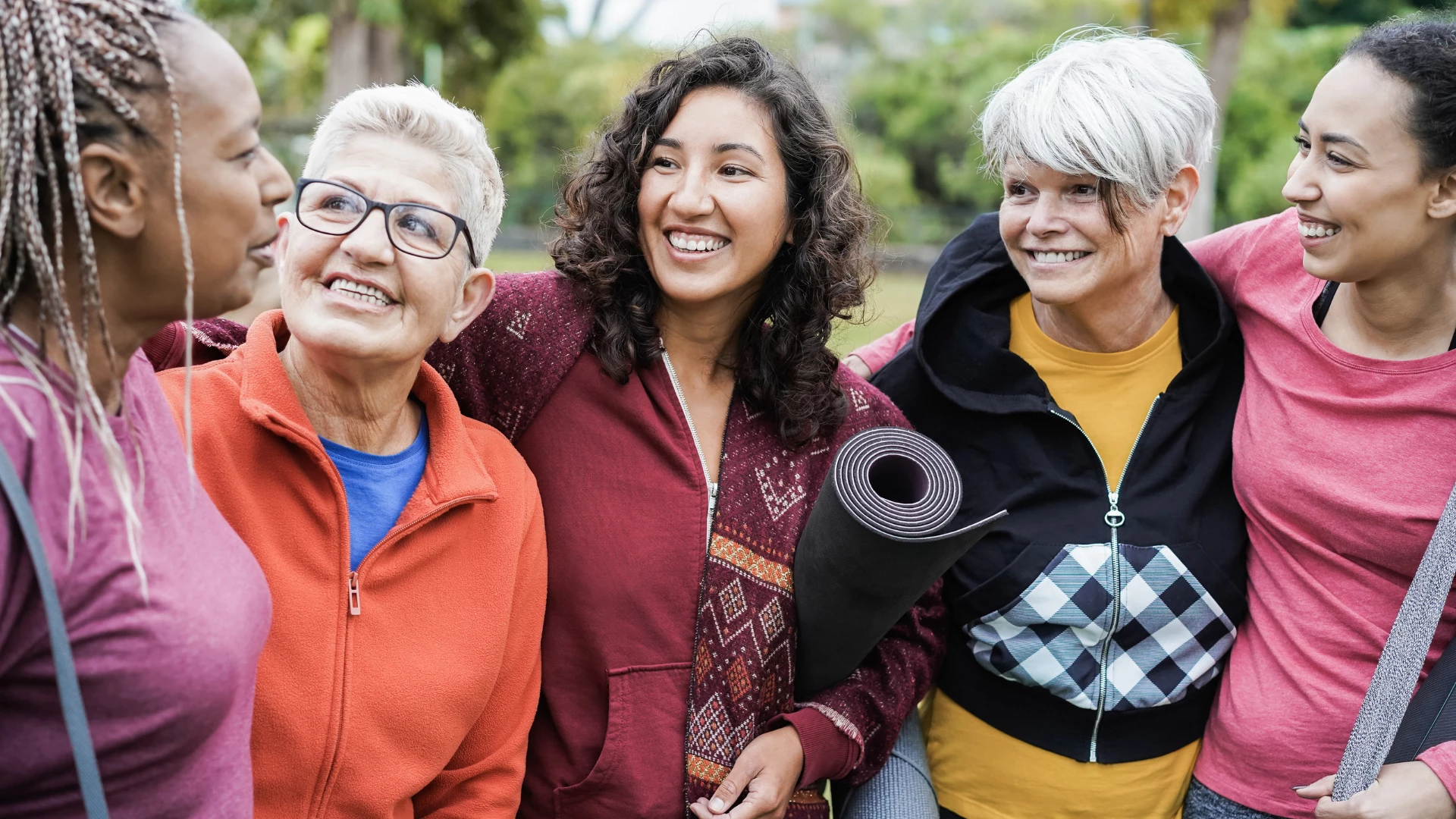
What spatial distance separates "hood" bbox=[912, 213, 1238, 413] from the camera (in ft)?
9.23

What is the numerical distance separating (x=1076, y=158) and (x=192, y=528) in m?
2.02

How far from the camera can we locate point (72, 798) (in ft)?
4.61

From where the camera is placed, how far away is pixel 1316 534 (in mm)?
2523

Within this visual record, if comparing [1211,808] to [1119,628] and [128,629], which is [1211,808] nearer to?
[1119,628]

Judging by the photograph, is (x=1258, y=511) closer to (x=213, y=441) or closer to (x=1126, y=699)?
(x=1126, y=699)

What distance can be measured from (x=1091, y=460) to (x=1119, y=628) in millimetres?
388

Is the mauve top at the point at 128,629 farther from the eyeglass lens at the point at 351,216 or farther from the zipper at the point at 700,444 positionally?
the zipper at the point at 700,444

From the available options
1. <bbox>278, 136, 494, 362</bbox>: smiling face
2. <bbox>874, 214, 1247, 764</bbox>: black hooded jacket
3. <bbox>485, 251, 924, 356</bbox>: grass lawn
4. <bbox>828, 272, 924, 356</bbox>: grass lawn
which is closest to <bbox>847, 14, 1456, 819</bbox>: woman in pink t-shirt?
<bbox>874, 214, 1247, 764</bbox>: black hooded jacket

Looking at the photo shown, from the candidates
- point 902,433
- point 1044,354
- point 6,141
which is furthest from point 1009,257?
point 6,141

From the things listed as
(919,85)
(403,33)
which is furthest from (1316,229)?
(919,85)

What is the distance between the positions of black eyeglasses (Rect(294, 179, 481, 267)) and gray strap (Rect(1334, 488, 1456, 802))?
1952 mm

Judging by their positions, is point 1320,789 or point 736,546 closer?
point 1320,789

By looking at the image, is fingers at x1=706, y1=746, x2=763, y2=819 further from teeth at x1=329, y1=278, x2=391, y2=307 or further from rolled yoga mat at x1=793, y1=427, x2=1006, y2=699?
teeth at x1=329, y1=278, x2=391, y2=307

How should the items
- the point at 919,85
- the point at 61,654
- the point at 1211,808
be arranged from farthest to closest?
the point at 919,85
the point at 1211,808
the point at 61,654
